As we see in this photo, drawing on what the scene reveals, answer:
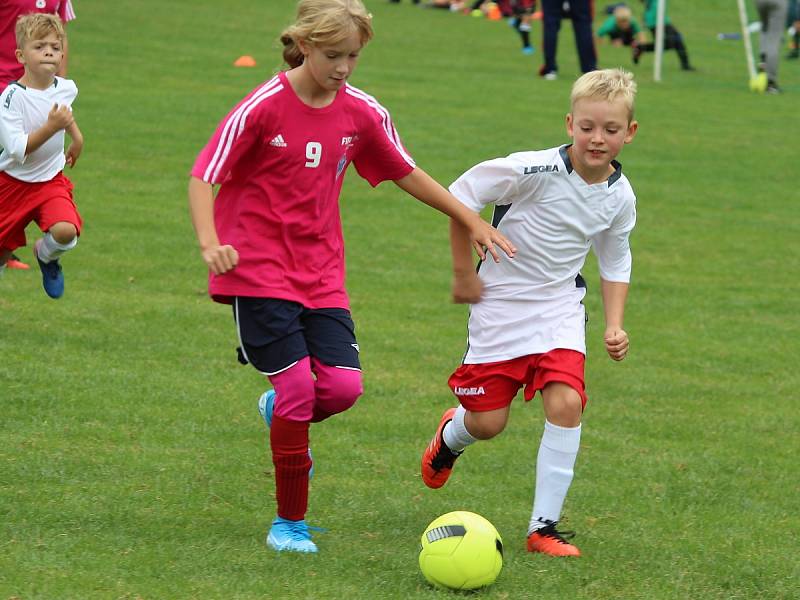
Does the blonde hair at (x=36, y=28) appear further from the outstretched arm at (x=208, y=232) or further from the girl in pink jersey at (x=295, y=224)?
the outstretched arm at (x=208, y=232)

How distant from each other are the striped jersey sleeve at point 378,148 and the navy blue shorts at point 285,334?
585 millimetres

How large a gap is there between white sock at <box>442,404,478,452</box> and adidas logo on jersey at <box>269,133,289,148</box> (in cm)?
144

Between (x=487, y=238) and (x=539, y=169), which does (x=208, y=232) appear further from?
(x=539, y=169)

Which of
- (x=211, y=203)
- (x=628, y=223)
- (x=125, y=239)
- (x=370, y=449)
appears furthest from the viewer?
(x=125, y=239)

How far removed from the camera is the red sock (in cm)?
486

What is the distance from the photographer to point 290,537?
4.86m

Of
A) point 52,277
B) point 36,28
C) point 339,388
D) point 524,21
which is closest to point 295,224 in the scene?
point 339,388

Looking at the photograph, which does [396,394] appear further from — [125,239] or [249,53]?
[249,53]

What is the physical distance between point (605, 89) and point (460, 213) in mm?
734

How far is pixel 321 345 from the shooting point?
194 inches

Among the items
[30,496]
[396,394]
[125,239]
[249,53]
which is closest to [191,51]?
[249,53]

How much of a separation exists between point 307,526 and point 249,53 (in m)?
17.0

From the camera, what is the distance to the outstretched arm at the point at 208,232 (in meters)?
4.39

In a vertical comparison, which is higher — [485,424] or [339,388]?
[339,388]
